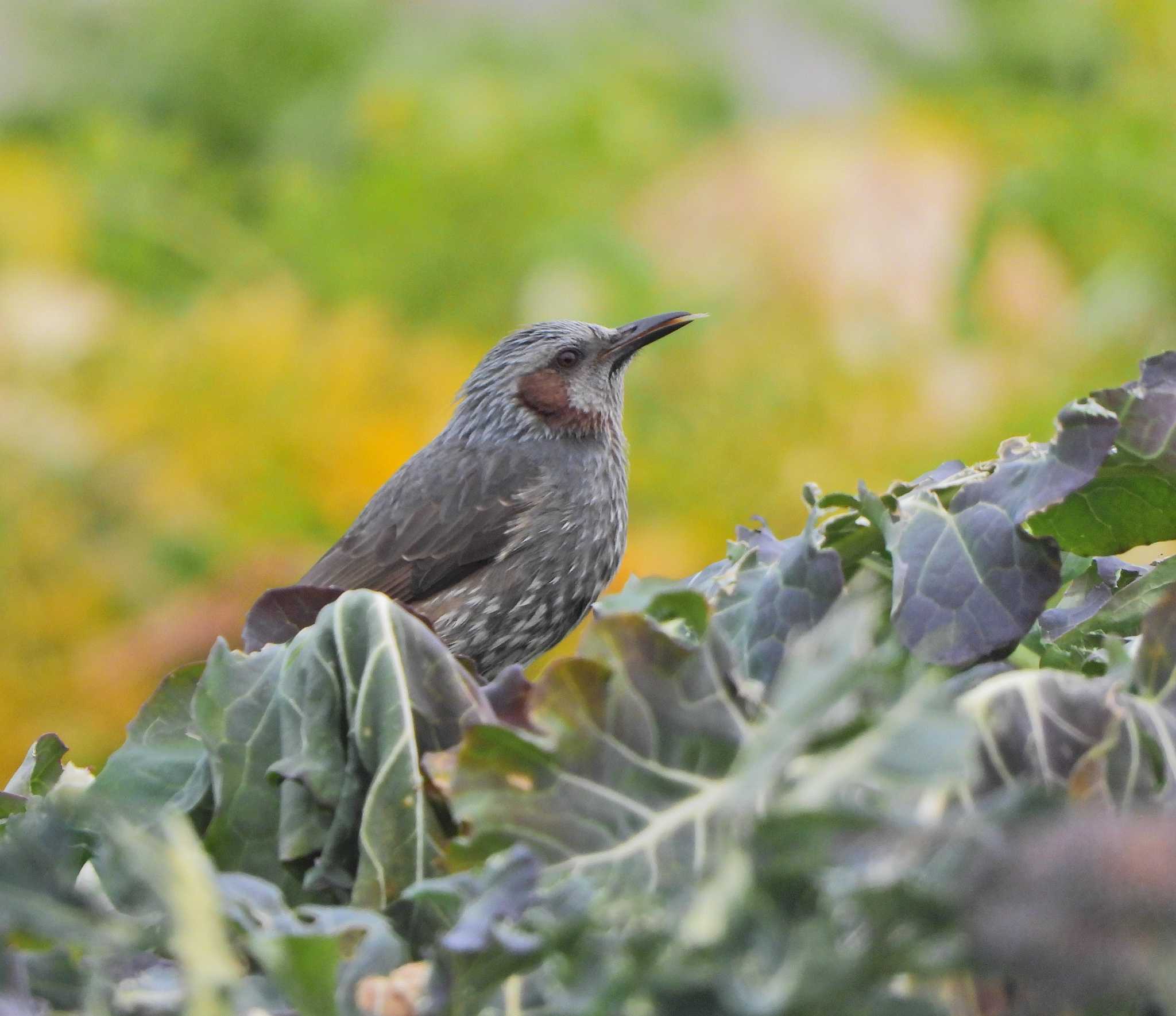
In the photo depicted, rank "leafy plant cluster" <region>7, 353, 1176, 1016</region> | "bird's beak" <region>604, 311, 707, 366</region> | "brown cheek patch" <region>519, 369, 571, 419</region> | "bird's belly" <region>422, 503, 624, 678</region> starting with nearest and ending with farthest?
1. "leafy plant cluster" <region>7, 353, 1176, 1016</region>
2. "bird's belly" <region>422, 503, 624, 678</region>
3. "bird's beak" <region>604, 311, 707, 366</region>
4. "brown cheek patch" <region>519, 369, 571, 419</region>

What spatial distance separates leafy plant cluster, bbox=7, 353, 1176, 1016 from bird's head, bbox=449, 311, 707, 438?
182 cm

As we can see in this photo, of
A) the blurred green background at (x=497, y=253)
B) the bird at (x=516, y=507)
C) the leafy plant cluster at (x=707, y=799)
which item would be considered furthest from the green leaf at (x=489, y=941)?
the blurred green background at (x=497, y=253)

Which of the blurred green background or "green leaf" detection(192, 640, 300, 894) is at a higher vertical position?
the blurred green background

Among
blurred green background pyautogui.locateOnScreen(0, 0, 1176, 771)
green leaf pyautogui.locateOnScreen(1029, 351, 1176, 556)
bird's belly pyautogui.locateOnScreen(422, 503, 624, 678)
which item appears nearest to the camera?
green leaf pyautogui.locateOnScreen(1029, 351, 1176, 556)

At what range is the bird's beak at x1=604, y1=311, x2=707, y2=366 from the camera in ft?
9.47

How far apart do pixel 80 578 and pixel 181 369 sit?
0.70 meters

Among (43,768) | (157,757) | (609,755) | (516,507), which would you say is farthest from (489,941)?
(516,507)

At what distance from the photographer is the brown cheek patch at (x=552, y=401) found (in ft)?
9.77

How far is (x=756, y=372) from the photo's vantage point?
15.9 feet

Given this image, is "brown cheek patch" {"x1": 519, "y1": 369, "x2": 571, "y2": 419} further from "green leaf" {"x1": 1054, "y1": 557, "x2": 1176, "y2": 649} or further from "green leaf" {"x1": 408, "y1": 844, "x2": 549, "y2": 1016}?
"green leaf" {"x1": 408, "y1": 844, "x2": 549, "y2": 1016}

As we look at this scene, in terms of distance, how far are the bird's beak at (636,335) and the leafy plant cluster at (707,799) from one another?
5.71ft

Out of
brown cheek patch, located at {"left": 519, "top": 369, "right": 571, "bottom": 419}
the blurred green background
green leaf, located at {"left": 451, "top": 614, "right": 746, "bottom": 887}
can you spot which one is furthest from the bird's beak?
green leaf, located at {"left": 451, "top": 614, "right": 746, "bottom": 887}

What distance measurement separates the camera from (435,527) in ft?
9.20

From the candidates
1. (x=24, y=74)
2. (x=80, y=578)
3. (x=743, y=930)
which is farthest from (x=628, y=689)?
(x=24, y=74)
